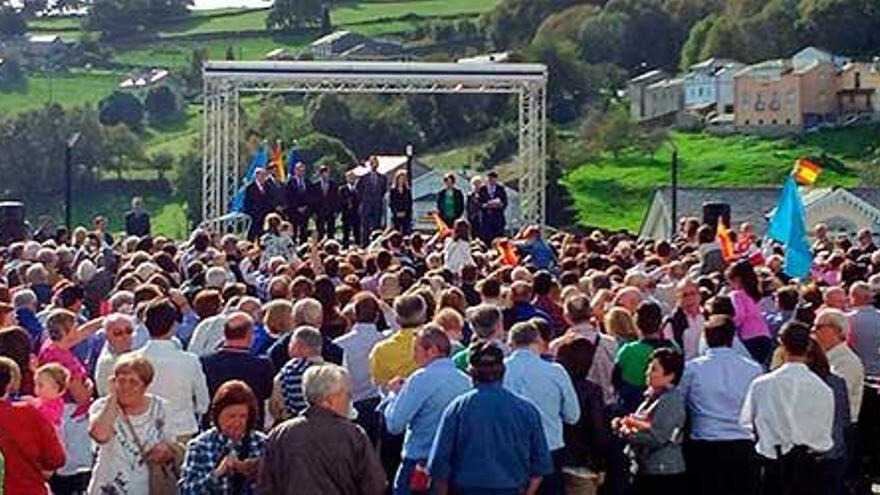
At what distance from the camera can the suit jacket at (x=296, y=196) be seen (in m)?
25.5

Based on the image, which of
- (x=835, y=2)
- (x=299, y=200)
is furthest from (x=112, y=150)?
(x=299, y=200)

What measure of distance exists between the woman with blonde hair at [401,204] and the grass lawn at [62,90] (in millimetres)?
69868

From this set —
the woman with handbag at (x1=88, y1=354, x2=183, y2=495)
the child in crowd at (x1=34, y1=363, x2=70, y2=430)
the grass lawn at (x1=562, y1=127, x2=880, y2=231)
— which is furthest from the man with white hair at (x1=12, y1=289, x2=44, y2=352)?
the grass lawn at (x1=562, y1=127, x2=880, y2=231)

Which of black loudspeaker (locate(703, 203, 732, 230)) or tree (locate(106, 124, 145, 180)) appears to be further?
tree (locate(106, 124, 145, 180))

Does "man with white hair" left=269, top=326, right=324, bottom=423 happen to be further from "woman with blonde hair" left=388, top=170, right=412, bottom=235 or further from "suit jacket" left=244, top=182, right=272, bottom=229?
"woman with blonde hair" left=388, top=170, right=412, bottom=235

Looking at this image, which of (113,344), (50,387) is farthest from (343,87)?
(50,387)

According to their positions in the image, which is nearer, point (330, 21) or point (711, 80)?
point (711, 80)

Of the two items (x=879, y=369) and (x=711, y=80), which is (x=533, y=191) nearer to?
(x=879, y=369)

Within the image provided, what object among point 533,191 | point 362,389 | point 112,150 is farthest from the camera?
point 112,150

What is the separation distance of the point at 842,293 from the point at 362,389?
147 inches

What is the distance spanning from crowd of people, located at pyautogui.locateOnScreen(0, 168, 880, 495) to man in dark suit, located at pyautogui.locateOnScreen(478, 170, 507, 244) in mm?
10353

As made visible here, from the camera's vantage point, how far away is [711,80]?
114 metres

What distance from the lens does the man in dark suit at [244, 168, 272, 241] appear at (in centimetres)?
2483

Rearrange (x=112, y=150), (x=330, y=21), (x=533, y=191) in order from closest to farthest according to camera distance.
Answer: (x=533, y=191) → (x=112, y=150) → (x=330, y=21)
